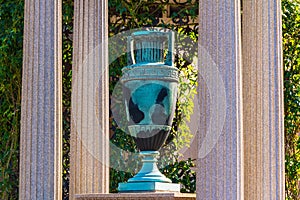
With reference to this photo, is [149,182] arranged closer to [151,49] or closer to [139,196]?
[139,196]

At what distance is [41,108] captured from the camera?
38.5ft

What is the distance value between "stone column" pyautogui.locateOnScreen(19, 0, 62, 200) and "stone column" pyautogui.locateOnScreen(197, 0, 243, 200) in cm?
208

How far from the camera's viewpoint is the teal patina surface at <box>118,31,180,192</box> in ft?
42.9

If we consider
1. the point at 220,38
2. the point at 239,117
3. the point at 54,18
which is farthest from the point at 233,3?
the point at 54,18

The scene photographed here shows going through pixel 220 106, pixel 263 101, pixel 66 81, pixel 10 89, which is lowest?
pixel 220 106

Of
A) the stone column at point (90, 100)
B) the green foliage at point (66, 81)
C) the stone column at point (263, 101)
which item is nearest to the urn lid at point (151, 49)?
the stone column at point (90, 100)

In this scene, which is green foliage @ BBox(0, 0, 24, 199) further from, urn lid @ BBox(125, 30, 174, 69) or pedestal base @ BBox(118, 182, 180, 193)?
Result: pedestal base @ BBox(118, 182, 180, 193)

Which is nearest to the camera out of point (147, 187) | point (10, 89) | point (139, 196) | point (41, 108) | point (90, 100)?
point (41, 108)

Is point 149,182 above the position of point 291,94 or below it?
below

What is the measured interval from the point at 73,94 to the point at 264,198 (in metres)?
3.99

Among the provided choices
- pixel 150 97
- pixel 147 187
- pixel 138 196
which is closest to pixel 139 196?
pixel 138 196

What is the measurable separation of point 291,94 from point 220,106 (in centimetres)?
574

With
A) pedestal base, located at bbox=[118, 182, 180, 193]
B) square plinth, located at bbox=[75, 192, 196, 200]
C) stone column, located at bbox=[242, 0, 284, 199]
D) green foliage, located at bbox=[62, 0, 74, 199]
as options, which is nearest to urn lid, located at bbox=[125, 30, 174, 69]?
stone column, located at bbox=[242, 0, 284, 199]

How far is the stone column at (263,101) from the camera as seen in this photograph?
11914mm
